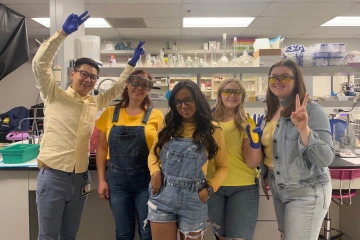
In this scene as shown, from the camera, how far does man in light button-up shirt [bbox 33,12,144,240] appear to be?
1605mm

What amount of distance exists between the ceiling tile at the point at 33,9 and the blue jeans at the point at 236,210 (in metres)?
4.05

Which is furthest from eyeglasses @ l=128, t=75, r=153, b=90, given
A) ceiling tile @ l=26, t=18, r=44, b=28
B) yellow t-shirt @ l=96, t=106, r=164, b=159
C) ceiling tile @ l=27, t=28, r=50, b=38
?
ceiling tile @ l=27, t=28, r=50, b=38

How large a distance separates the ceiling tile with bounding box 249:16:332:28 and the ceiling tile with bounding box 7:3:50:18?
3454mm

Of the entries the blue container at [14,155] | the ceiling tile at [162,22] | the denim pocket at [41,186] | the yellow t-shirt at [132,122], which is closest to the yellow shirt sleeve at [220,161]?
the yellow t-shirt at [132,122]

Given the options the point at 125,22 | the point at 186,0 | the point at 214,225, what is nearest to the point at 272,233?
the point at 214,225

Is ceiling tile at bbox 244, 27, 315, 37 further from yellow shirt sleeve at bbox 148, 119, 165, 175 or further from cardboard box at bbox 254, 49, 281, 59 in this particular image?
yellow shirt sleeve at bbox 148, 119, 165, 175

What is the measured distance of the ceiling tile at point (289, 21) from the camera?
5.16 meters

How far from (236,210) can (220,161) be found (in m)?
0.29

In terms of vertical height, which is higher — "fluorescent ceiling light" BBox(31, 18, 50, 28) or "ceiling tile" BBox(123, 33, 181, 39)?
"ceiling tile" BBox(123, 33, 181, 39)

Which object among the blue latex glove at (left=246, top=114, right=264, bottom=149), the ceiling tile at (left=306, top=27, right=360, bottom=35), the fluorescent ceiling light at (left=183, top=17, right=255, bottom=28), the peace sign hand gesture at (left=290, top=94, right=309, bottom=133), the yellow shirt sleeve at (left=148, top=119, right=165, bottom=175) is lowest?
the yellow shirt sleeve at (left=148, top=119, right=165, bottom=175)

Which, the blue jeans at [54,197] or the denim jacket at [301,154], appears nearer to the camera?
the denim jacket at [301,154]

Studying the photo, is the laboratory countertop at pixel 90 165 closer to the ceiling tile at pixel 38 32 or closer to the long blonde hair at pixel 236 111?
the long blonde hair at pixel 236 111

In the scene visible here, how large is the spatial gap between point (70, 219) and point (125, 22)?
169 inches

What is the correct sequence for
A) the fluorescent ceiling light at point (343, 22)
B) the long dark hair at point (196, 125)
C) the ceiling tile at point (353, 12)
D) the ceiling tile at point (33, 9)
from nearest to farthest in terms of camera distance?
the long dark hair at point (196, 125), the ceiling tile at point (33, 9), the ceiling tile at point (353, 12), the fluorescent ceiling light at point (343, 22)
